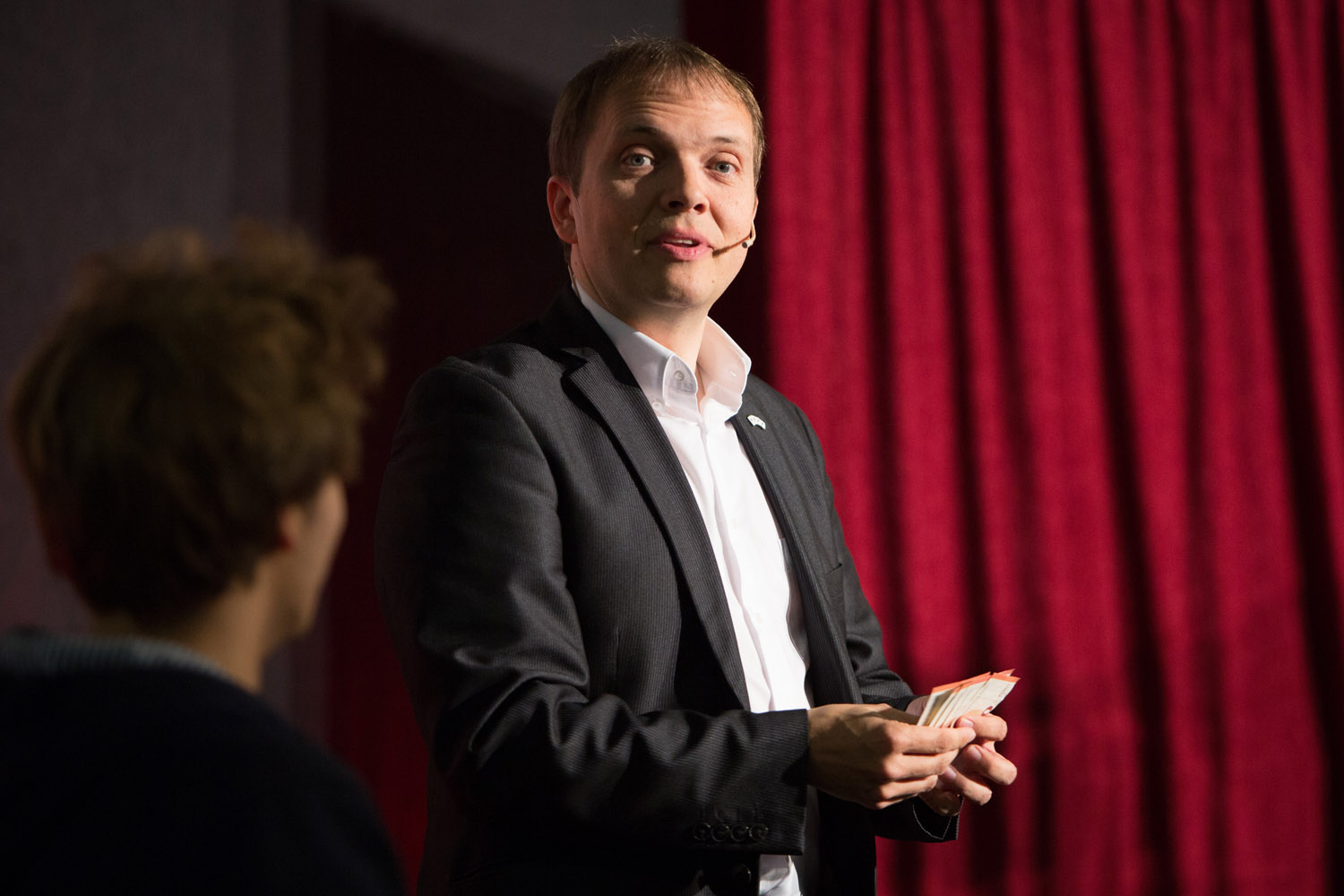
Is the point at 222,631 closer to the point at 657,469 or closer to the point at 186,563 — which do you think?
the point at 186,563

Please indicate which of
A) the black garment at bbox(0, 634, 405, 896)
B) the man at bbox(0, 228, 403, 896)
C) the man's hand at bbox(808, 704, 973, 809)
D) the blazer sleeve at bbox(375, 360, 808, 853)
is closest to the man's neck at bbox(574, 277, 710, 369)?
the blazer sleeve at bbox(375, 360, 808, 853)

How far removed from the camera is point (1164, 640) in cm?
262

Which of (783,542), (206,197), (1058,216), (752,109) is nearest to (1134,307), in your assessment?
(1058,216)

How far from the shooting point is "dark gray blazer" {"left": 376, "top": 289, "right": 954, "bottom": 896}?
1.21 meters

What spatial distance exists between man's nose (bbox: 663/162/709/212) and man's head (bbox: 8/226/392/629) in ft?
2.60

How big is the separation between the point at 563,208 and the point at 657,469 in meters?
0.51

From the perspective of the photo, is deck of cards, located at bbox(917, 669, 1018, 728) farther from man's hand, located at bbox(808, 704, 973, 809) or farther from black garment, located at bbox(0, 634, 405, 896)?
black garment, located at bbox(0, 634, 405, 896)

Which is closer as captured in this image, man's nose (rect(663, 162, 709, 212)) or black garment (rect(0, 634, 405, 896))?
black garment (rect(0, 634, 405, 896))

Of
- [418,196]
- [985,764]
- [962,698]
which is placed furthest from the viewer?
[418,196]

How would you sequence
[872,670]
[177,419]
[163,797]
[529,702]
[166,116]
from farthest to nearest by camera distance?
[166,116], [872,670], [529,702], [177,419], [163,797]

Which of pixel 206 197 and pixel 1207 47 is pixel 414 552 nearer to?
pixel 206 197

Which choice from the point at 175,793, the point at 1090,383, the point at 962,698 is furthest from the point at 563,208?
the point at 1090,383

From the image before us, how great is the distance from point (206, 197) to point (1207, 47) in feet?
7.90

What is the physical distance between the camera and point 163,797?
0.65 metres
